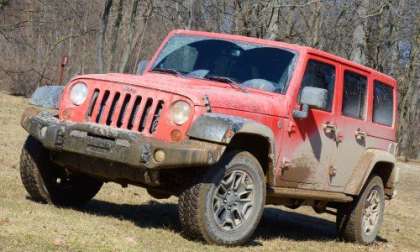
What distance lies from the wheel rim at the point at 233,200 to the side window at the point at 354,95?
2170mm

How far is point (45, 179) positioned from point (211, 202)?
72.5 inches

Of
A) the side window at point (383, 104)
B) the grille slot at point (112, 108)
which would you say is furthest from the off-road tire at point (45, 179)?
the side window at point (383, 104)

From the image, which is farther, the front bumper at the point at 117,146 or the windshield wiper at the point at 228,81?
the windshield wiper at the point at 228,81

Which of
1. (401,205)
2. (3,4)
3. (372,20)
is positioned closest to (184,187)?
(401,205)

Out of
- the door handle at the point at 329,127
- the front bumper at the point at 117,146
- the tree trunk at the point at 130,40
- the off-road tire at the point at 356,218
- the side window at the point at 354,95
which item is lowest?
the off-road tire at the point at 356,218

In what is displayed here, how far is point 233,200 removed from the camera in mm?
7227

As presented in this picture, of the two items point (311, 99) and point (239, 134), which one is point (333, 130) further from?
point (239, 134)

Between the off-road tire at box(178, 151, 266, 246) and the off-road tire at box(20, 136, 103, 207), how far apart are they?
1.59 m

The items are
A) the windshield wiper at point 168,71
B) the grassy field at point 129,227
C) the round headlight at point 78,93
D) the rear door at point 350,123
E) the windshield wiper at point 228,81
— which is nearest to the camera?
the grassy field at point 129,227

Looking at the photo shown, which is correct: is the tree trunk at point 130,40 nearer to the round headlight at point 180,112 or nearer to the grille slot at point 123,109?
the grille slot at point 123,109

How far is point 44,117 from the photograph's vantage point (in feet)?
24.1

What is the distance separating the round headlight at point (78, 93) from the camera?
7.34 m

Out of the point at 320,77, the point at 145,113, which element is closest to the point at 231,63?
the point at 320,77

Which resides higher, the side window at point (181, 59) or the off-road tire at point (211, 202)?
the side window at point (181, 59)
